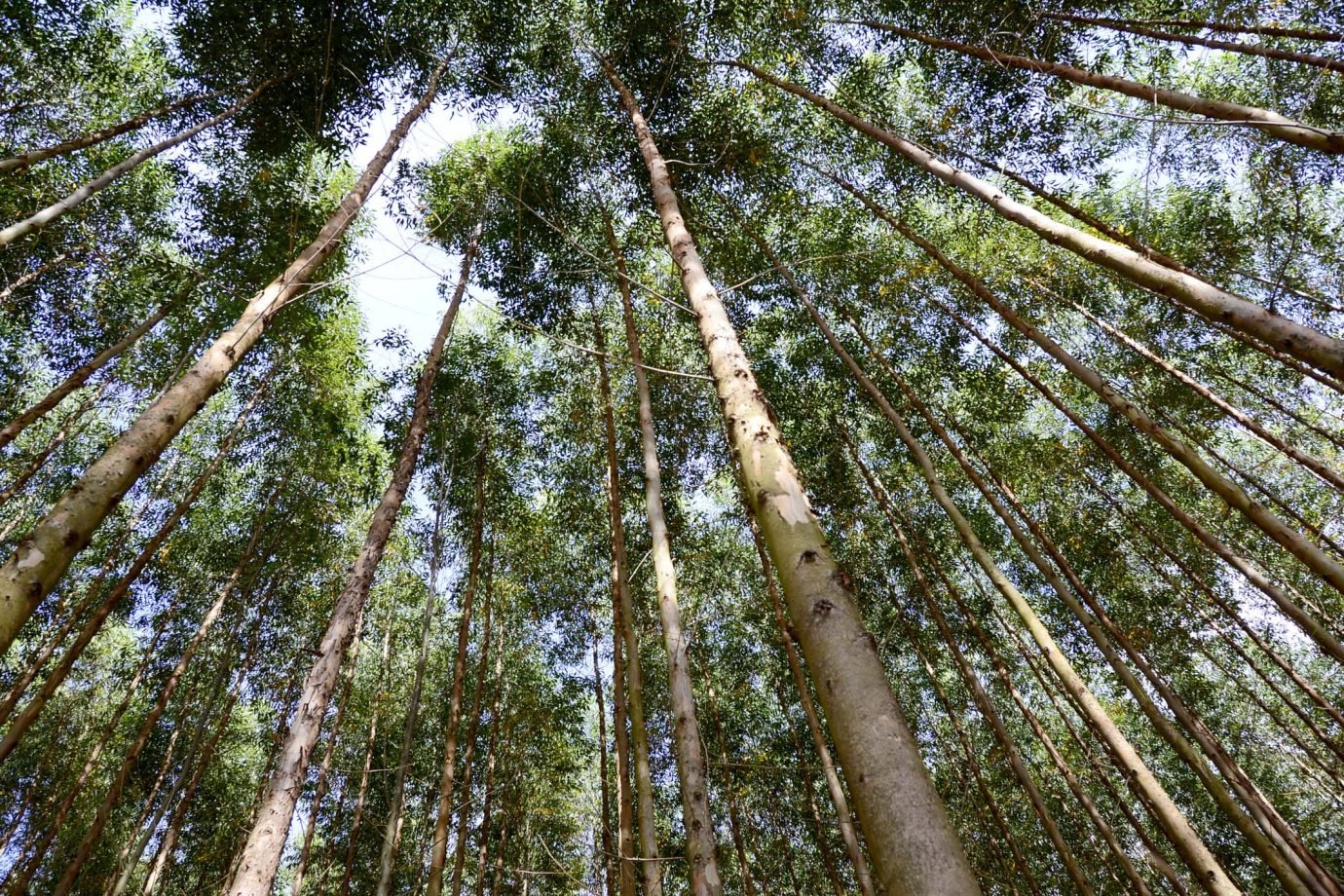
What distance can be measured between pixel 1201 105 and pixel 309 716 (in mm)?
7326

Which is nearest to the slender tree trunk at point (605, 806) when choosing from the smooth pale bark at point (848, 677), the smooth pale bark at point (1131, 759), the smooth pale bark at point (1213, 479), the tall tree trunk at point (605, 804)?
the tall tree trunk at point (605, 804)

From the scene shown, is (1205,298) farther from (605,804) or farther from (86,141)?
(86,141)

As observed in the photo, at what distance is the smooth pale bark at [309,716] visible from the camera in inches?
141

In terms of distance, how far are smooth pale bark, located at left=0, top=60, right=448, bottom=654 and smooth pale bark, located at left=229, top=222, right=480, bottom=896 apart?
1.91 metres

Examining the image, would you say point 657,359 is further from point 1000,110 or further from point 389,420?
point 1000,110

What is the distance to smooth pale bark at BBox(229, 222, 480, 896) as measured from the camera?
3.59 meters

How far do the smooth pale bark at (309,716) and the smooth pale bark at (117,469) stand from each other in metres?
1.91

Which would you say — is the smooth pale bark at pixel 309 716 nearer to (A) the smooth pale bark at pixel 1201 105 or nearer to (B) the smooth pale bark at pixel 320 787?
(B) the smooth pale bark at pixel 320 787

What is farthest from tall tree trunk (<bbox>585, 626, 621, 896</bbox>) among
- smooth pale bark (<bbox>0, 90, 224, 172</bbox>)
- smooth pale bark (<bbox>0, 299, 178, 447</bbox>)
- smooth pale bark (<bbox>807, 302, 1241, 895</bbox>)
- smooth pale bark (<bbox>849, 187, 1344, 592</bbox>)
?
smooth pale bark (<bbox>0, 90, 224, 172</bbox>)

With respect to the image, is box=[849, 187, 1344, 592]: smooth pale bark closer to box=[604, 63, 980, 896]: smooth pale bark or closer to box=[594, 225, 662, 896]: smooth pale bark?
box=[594, 225, 662, 896]: smooth pale bark

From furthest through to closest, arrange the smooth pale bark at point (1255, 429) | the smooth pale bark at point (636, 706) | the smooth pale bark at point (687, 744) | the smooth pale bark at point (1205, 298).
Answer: the smooth pale bark at point (1255, 429), the smooth pale bark at point (636, 706), the smooth pale bark at point (687, 744), the smooth pale bark at point (1205, 298)

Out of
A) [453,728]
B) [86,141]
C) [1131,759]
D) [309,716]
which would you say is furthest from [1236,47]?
[453,728]

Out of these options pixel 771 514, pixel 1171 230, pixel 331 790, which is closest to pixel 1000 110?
pixel 1171 230

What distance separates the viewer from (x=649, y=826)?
4.74 meters
